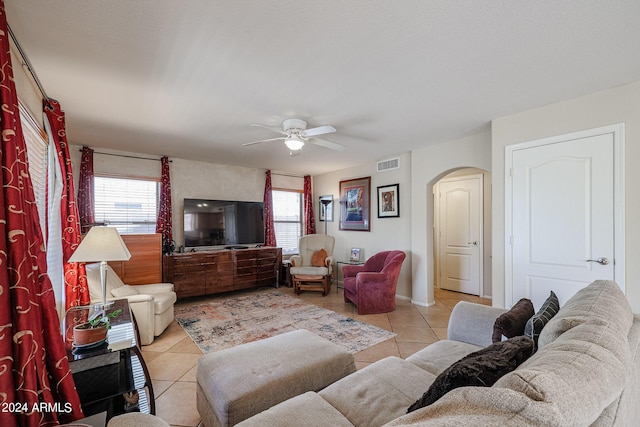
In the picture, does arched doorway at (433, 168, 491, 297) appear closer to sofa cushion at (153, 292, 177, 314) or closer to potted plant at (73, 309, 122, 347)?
sofa cushion at (153, 292, 177, 314)

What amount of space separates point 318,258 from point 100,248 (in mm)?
3900

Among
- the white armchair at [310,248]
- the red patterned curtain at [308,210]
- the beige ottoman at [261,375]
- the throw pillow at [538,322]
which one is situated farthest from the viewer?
the red patterned curtain at [308,210]

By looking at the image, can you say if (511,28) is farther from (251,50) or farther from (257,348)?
(257,348)

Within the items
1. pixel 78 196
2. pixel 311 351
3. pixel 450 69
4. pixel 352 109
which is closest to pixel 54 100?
pixel 78 196

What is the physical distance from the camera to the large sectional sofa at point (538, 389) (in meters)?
0.58

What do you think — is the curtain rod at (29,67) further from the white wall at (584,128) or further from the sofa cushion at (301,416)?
the white wall at (584,128)

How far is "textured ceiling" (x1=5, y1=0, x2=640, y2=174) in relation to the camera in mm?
1526

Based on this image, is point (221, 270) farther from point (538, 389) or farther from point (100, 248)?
point (538, 389)

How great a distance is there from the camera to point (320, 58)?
1.95 meters

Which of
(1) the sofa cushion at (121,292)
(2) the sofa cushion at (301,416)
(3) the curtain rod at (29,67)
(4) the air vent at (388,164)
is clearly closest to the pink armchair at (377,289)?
(4) the air vent at (388,164)

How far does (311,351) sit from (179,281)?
11.2ft

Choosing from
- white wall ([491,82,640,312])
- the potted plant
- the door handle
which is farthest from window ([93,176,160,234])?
the door handle

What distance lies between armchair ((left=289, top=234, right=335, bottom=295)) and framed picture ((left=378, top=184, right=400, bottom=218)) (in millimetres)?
1286

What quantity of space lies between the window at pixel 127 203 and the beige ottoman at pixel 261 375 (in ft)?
11.5
